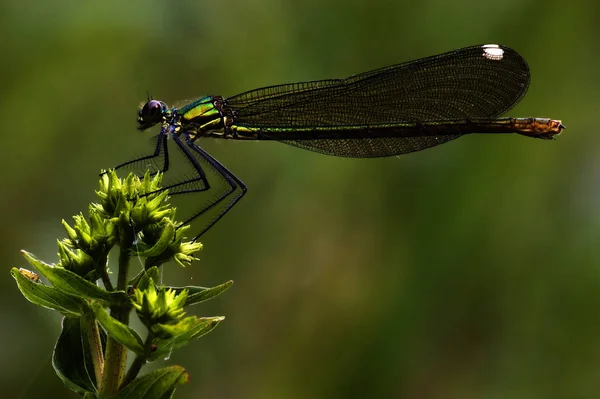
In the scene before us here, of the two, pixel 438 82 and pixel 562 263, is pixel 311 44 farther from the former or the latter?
pixel 562 263

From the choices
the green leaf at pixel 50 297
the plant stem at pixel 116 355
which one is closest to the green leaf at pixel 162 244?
the plant stem at pixel 116 355

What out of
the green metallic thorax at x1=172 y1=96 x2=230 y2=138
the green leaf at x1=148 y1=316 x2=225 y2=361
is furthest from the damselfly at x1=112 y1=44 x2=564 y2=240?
the green leaf at x1=148 y1=316 x2=225 y2=361

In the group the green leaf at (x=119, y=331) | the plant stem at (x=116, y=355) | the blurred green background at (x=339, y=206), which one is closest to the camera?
the green leaf at (x=119, y=331)

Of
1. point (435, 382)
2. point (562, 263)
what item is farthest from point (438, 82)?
point (435, 382)

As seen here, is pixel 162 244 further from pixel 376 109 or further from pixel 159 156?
pixel 376 109

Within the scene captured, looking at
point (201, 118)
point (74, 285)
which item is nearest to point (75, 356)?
point (74, 285)

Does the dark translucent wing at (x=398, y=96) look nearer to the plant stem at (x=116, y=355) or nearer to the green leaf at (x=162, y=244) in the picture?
the green leaf at (x=162, y=244)

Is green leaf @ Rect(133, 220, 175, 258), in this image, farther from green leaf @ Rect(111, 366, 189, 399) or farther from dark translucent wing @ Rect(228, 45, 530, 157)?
dark translucent wing @ Rect(228, 45, 530, 157)
